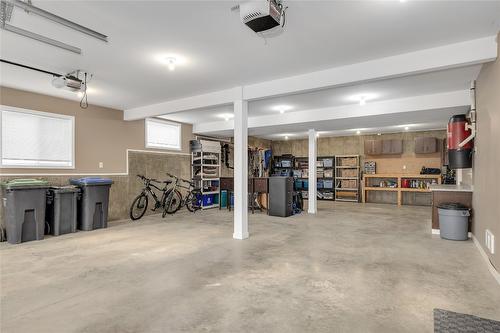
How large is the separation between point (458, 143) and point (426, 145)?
5.61m

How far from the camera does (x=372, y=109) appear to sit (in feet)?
19.9

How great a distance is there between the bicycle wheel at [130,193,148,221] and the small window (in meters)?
1.38

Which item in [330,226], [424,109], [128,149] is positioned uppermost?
[424,109]

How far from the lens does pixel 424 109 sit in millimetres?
5676

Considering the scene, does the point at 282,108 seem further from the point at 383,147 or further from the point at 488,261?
the point at 383,147

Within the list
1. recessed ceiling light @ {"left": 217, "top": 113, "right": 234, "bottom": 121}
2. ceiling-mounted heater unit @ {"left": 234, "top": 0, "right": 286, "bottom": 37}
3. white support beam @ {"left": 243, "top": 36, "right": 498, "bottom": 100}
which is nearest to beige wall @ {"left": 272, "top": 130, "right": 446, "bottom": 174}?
recessed ceiling light @ {"left": 217, "top": 113, "right": 234, "bottom": 121}

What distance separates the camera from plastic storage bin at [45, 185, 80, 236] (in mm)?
5215

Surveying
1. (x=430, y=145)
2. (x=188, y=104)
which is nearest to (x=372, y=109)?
(x=188, y=104)

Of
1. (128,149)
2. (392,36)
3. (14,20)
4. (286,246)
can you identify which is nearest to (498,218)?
(392,36)

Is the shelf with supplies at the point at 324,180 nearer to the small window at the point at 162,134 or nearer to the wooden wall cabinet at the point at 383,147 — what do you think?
→ the wooden wall cabinet at the point at 383,147

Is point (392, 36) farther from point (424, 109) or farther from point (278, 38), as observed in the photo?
point (424, 109)

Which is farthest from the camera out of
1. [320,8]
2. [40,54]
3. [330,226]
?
[330,226]

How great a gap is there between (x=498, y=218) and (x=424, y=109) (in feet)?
10.6

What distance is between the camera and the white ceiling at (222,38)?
8.55 feet
